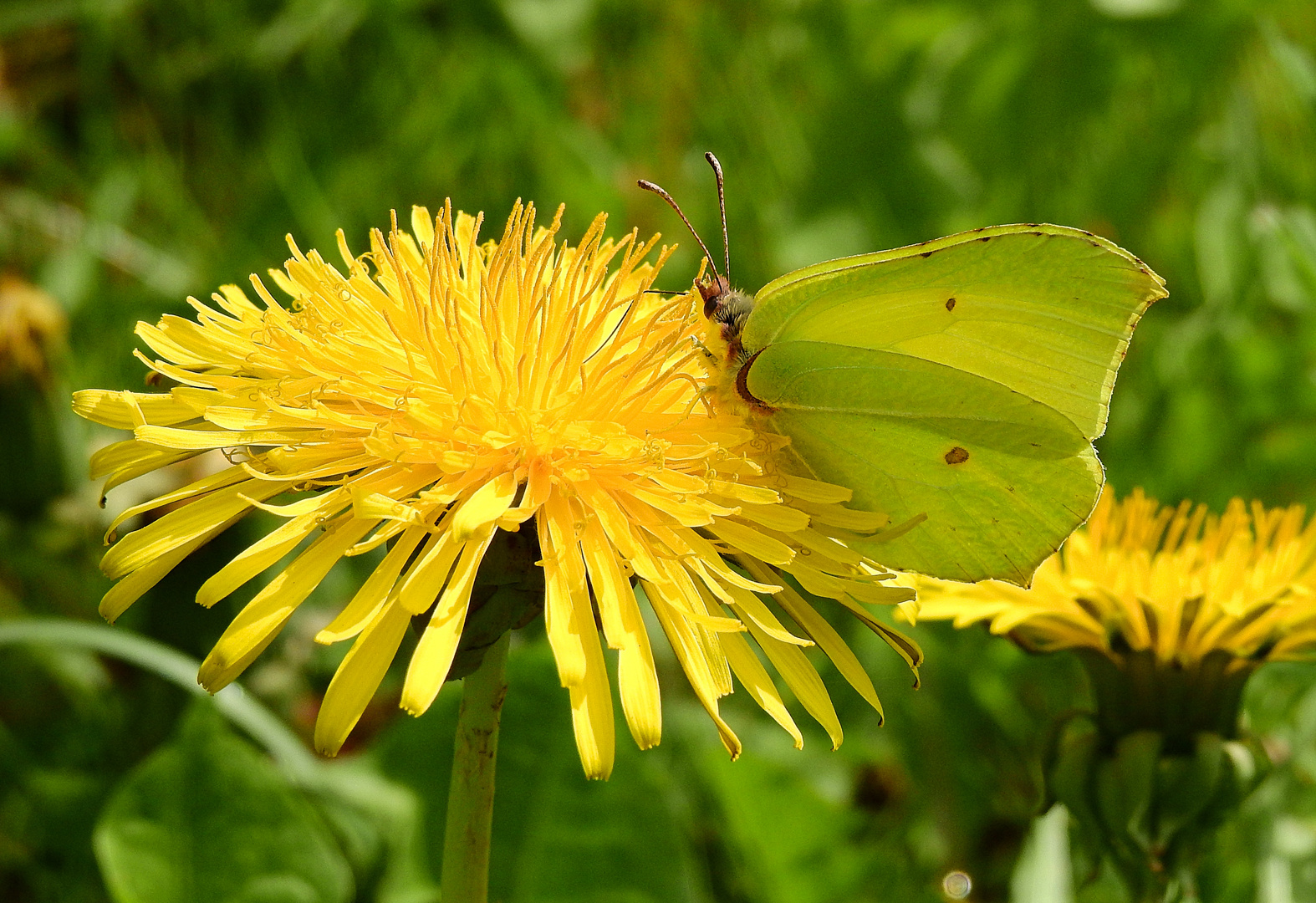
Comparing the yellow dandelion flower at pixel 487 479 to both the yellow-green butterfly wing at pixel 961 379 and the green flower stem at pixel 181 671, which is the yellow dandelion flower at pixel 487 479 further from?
the green flower stem at pixel 181 671

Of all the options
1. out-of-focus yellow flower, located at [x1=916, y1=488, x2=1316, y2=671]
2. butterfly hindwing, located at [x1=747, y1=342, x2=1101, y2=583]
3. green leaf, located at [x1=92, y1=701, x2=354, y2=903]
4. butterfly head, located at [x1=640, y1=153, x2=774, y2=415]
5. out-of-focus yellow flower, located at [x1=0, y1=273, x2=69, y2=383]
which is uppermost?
out-of-focus yellow flower, located at [x1=0, y1=273, x2=69, y2=383]

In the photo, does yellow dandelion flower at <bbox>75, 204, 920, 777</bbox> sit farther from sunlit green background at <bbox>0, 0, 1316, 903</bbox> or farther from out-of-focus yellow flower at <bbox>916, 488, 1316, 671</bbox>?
sunlit green background at <bbox>0, 0, 1316, 903</bbox>

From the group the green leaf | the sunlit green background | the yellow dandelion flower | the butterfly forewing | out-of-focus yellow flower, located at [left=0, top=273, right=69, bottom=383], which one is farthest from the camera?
out-of-focus yellow flower, located at [left=0, top=273, right=69, bottom=383]

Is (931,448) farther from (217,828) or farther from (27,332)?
(27,332)

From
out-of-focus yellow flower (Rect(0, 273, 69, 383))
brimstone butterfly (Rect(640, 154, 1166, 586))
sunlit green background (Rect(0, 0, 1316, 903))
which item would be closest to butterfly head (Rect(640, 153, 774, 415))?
brimstone butterfly (Rect(640, 154, 1166, 586))

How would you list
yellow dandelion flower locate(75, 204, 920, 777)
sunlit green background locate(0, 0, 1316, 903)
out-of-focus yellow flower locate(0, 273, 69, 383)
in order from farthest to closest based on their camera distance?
1. out-of-focus yellow flower locate(0, 273, 69, 383)
2. sunlit green background locate(0, 0, 1316, 903)
3. yellow dandelion flower locate(75, 204, 920, 777)
